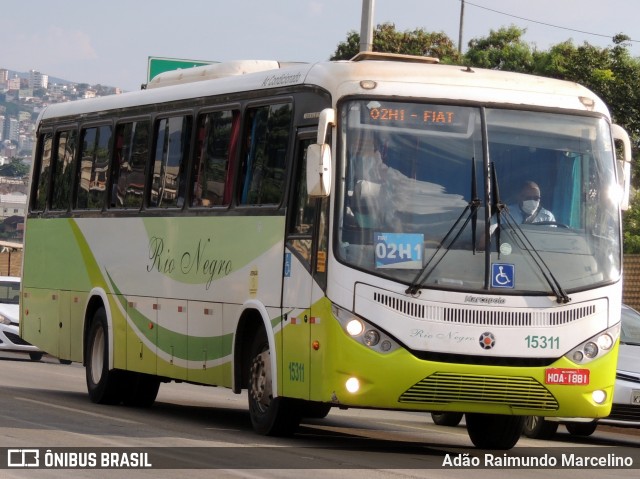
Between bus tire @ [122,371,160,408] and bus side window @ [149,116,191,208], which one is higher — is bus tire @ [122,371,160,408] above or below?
below

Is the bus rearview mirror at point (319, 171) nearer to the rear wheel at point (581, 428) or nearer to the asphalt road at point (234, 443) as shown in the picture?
the asphalt road at point (234, 443)

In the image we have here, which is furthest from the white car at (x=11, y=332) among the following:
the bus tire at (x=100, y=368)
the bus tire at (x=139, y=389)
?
the bus tire at (x=139, y=389)

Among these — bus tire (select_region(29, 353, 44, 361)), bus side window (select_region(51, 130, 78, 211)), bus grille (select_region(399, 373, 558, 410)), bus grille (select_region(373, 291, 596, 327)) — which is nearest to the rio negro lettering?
bus grille (select_region(373, 291, 596, 327))

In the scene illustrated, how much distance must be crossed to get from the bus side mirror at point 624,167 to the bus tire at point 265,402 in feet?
11.4

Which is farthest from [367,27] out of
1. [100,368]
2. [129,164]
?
[100,368]

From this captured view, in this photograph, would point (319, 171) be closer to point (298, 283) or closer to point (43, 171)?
point (298, 283)

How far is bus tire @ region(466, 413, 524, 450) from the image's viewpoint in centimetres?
1531

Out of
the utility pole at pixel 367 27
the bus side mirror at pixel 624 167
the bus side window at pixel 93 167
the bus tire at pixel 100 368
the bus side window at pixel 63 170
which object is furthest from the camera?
the utility pole at pixel 367 27

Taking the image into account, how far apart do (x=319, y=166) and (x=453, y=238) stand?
1272 millimetres

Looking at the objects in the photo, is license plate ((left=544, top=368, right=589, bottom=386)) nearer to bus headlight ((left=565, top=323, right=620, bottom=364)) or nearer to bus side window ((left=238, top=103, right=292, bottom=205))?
bus headlight ((left=565, top=323, right=620, bottom=364))

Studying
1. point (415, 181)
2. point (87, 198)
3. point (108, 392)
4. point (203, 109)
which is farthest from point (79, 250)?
point (415, 181)

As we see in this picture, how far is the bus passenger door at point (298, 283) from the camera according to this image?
13.9 meters

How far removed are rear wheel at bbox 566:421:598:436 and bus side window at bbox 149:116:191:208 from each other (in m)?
5.47

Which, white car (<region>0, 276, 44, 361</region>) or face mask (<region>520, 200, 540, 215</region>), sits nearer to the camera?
face mask (<region>520, 200, 540, 215</region>)
